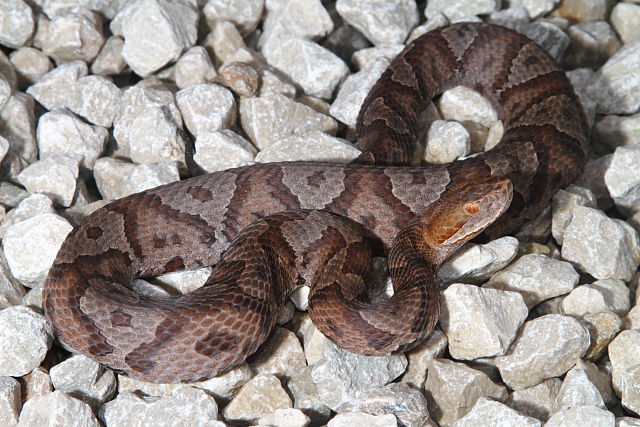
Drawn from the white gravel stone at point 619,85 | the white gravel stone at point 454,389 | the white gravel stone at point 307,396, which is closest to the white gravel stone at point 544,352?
the white gravel stone at point 454,389

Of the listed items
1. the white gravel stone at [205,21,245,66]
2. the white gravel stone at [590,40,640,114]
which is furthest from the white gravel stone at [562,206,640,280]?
the white gravel stone at [205,21,245,66]

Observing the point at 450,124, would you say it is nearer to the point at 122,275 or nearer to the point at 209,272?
the point at 209,272

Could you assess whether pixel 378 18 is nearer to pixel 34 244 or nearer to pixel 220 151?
pixel 220 151

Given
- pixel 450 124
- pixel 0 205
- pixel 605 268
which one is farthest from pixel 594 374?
pixel 0 205

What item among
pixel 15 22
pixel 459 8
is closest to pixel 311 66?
pixel 459 8

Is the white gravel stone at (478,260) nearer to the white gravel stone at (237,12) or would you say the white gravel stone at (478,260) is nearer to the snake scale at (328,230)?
the snake scale at (328,230)
